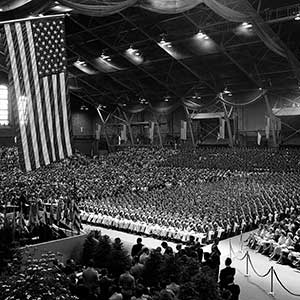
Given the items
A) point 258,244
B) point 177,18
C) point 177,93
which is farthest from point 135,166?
point 258,244

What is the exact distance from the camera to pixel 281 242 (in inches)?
545

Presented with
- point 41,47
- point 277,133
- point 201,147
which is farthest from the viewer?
point 201,147

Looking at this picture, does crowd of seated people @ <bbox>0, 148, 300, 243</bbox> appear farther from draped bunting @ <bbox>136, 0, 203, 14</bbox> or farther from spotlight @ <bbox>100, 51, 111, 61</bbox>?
spotlight @ <bbox>100, 51, 111, 61</bbox>

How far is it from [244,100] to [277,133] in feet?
16.2

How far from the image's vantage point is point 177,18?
29344 mm

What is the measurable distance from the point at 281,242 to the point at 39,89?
30.5ft

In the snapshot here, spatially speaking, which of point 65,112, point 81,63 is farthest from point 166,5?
point 81,63

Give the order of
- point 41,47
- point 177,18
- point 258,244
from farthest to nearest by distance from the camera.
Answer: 1. point 177,18
2. point 258,244
3. point 41,47

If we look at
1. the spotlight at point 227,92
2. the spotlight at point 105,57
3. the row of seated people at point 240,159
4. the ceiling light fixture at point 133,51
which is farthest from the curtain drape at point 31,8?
the spotlight at point 227,92

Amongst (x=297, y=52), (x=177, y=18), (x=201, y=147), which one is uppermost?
(x=177, y=18)

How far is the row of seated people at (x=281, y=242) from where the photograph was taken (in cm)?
1323

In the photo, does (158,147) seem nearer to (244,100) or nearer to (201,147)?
(201,147)

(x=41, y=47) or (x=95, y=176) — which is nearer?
(x=41, y=47)

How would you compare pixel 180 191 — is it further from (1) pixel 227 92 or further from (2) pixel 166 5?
(1) pixel 227 92
